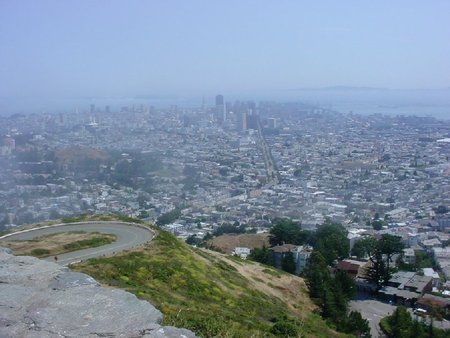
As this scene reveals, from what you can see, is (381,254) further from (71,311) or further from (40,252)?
(71,311)

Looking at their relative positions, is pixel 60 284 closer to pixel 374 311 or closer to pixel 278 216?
pixel 374 311

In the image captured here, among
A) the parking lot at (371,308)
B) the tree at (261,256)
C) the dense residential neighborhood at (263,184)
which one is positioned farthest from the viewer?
the dense residential neighborhood at (263,184)

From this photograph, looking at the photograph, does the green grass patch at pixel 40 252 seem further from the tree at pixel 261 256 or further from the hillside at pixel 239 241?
the hillside at pixel 239 241

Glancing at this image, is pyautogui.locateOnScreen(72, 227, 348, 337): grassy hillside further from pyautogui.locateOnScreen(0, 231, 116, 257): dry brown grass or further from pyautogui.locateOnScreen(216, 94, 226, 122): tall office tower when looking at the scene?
pyautogui.locateOnScreen(216, 94, 226, 122): tall office tower

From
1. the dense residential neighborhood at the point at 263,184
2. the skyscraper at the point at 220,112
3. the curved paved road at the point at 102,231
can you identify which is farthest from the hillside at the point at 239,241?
Answer: the skyscraper at the point at 220,112

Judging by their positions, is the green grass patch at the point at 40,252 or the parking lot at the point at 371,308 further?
the parking lot at the point at 371,308

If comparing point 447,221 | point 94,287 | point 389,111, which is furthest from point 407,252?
point 389,111
